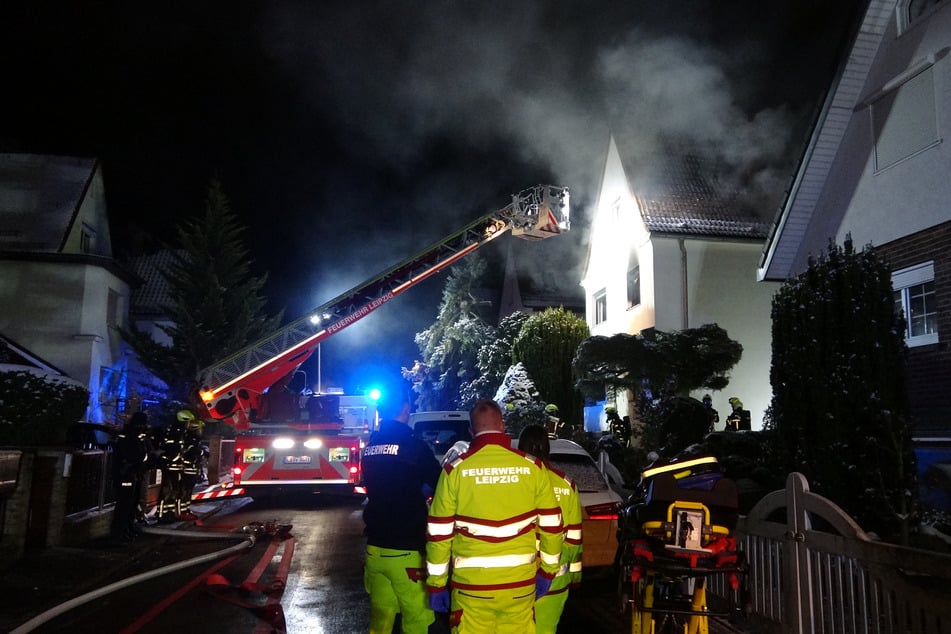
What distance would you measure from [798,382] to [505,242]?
3081cm

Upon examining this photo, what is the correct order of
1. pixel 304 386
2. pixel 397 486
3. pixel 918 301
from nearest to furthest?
pixel 397 486
pixel 918 301
pixel 304 386

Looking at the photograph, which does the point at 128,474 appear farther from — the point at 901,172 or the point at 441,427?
the point at 901,172

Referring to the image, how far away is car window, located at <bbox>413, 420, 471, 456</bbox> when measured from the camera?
11.8m

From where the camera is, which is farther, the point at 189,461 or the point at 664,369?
the point at 664,369

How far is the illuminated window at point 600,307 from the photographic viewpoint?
23.6 m

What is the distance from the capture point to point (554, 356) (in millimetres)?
25438

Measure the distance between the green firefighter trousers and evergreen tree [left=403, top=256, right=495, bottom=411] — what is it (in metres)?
27.7

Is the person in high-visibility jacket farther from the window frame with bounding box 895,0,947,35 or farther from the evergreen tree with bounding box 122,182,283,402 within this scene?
the evergreen tree with bounding box 122,182,283,402

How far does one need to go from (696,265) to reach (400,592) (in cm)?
1600

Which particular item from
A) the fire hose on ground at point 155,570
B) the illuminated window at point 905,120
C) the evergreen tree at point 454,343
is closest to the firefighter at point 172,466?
the fire hose on ground at point 155,570

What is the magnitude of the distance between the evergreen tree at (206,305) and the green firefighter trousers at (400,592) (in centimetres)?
2402

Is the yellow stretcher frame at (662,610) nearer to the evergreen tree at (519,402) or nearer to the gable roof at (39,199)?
the evergreen tree at (519,402)

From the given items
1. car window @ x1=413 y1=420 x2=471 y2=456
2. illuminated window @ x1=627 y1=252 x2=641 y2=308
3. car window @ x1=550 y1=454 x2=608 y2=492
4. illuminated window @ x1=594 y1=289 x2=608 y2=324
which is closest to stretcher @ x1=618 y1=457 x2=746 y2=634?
car window @ x1=550 y1=454 x2=608 y2=492

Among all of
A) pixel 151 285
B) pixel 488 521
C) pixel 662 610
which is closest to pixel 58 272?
pixel 151 285
